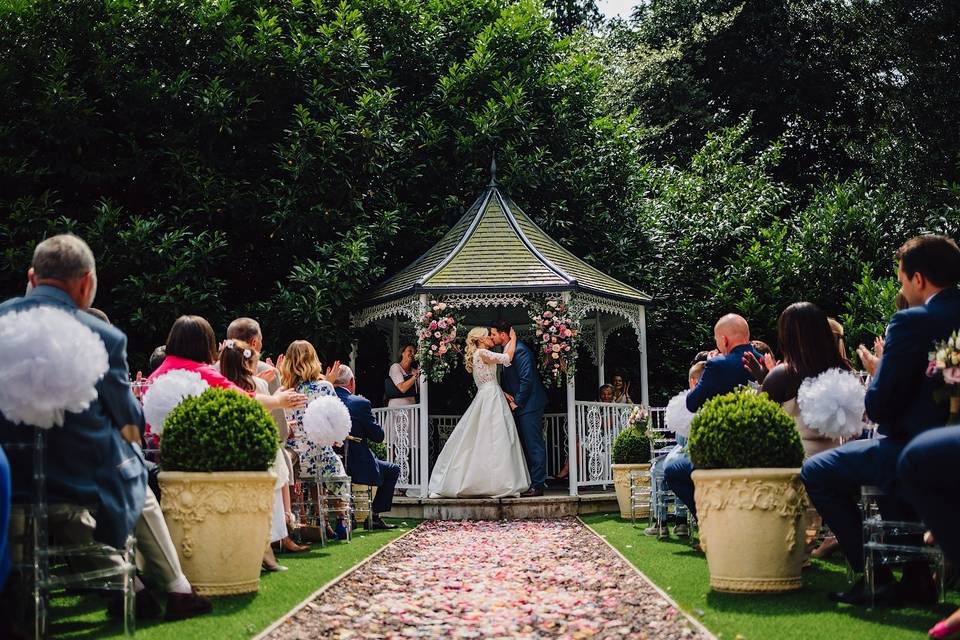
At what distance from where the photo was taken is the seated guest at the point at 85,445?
15.8ft

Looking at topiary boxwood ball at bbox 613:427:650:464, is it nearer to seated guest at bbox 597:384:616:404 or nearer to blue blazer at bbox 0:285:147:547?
seated guest at bbox 597:384:616:404

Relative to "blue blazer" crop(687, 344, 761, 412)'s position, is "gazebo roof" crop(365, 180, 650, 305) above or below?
above

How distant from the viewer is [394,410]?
15438mm

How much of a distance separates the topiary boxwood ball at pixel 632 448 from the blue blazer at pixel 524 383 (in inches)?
73.0

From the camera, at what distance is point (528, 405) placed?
14.5 m

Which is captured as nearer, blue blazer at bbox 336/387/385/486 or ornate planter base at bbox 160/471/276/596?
ornate planter base at bbox 160/471/276/596

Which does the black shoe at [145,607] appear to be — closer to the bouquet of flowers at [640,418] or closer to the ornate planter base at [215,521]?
the ornate planter base at [215,521]

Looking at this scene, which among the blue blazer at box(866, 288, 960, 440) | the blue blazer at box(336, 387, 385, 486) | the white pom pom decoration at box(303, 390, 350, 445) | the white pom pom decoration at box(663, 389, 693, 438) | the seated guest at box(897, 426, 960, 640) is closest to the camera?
the seated guest at box(897, 426, 960, 640)

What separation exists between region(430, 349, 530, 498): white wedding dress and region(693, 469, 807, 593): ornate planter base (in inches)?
315

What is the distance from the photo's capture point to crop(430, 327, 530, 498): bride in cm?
1408

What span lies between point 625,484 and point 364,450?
359 centimetres

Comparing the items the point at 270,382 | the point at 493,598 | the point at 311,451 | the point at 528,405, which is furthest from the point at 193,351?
the point at 528,405

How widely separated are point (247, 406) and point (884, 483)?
3.87 metres

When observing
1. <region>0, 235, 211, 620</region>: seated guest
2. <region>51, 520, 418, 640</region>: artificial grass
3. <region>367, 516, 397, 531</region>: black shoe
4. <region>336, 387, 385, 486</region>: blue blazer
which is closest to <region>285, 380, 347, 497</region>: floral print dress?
<region>336, 387, 385, 486</region>: blue blazer
